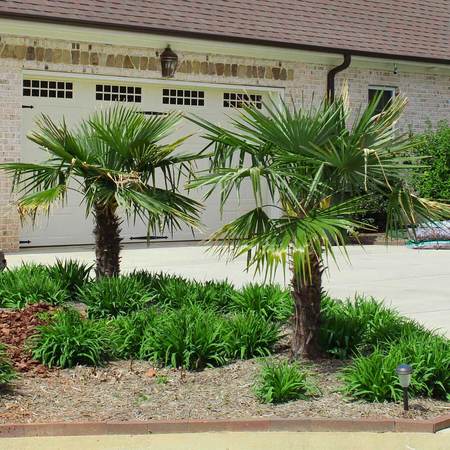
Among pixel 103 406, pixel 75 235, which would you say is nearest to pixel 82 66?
pixel 75 235

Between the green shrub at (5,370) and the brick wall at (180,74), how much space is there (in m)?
7.58

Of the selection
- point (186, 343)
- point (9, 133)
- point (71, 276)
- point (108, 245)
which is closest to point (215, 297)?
point (108, 245)

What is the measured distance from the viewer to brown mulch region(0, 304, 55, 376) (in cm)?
696

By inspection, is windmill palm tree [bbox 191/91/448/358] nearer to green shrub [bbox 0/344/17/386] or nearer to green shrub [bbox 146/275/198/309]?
green shrub [bbox 146/275/198/309]

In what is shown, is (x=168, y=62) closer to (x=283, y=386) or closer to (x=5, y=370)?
(x=5, y=370)

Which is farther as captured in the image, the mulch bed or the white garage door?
the white garage door

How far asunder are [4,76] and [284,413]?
10.6 m

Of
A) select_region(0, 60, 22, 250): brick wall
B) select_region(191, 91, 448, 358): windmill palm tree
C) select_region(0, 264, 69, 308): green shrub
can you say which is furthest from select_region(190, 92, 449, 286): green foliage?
select_region(0, 60, 22, 250): brick wall

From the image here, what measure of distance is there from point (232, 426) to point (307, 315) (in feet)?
5.28

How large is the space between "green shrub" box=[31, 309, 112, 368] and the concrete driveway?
3.59 m

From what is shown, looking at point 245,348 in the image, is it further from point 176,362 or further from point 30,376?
point 30,376

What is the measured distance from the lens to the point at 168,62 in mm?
16438

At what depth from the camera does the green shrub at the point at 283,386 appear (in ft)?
20.6

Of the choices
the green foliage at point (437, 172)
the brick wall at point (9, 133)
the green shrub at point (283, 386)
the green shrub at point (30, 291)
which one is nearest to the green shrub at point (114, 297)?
the green shrub at point (30, 291)
